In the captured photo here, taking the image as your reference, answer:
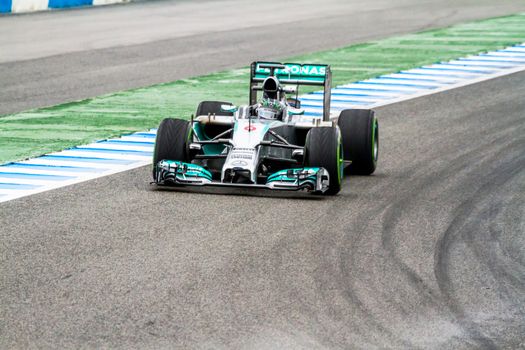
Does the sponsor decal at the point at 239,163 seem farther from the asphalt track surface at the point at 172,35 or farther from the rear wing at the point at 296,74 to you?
the asphalt track surface at the point at 172,35

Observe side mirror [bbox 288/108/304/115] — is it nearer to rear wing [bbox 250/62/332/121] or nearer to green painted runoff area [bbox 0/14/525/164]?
rear wing [bbox 250/62/332/121]

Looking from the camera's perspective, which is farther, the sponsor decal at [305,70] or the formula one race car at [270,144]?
the sponsor decal at [305,70]

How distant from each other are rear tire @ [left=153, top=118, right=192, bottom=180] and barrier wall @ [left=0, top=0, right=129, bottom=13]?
20.1 metres

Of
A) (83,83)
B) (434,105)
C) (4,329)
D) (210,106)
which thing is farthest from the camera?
(83,83)

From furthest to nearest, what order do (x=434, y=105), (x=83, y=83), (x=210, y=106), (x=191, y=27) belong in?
(x=191, y=27), (x=83, y=83), (x=434, y=105), (x=210, y=106)

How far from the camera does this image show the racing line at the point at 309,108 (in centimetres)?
1342

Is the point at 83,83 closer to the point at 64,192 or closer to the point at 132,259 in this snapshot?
the point at 64,192

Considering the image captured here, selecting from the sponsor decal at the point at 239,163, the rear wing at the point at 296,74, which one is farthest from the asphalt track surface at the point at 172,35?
the sponsor decal at the point at 239,163

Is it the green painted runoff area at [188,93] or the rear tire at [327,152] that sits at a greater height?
the rear tire at [327,152]

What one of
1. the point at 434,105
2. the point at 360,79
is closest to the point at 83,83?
the point at 360,79

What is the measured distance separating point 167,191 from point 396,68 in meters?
11.4

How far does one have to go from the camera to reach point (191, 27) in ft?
97.2

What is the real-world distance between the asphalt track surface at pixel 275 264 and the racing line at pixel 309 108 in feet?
1.69

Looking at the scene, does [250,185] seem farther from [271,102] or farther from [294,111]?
[294,111]
